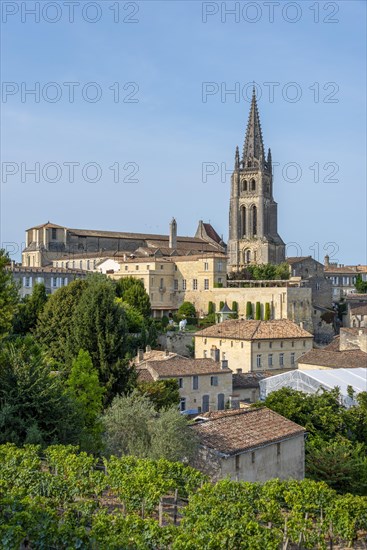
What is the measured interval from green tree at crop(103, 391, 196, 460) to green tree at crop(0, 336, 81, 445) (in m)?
1.30

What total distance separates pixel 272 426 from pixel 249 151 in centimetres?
8599

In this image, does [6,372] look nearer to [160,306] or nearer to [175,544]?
[175,544]

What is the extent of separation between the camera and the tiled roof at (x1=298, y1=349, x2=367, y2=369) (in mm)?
41812

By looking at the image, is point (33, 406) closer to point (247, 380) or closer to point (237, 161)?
point (247, 380)

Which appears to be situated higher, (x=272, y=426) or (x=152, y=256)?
(x=152, y=256)

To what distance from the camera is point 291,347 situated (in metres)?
49.8

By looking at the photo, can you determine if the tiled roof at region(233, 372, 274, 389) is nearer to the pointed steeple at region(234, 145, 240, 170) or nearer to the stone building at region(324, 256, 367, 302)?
the stone building at region(324, 256, 367, 302)

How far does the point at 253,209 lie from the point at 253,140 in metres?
11.9

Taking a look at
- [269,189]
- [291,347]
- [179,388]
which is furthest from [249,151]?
[179,388]

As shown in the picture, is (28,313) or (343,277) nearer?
(28,313)

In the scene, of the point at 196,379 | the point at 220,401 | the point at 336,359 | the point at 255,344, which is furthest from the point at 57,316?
the point at 336,359

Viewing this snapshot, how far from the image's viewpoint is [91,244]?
93.6m

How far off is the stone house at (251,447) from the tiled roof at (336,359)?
55.8 ft

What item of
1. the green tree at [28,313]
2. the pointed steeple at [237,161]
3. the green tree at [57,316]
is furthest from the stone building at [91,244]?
the green tree at [57,316]
